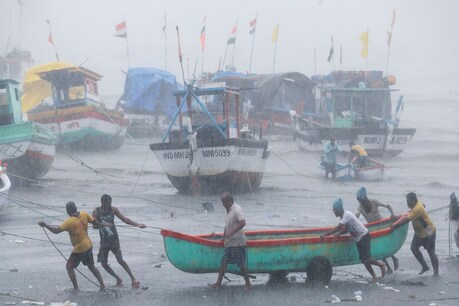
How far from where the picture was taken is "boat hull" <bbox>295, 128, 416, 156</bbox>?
29.7 meters

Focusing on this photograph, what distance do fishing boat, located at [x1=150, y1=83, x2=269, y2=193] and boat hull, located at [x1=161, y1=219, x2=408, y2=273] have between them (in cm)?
882

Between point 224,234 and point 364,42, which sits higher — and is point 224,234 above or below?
below

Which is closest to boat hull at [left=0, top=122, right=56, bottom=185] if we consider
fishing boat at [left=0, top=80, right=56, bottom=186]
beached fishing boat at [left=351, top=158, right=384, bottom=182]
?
fishing boat at [left=0, top=80, right=56, bottom=186]

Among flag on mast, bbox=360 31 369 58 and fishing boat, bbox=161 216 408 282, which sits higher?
flag on mast, bbox=360 31 369 58

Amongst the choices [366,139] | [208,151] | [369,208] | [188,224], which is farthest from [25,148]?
[366,139]

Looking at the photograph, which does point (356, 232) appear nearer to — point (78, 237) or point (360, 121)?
point (78, 237)

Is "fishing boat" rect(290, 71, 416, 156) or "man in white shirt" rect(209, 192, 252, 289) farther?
"fishing boat" rect(290, 71, 416, 156)

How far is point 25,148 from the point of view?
2052 centimetres

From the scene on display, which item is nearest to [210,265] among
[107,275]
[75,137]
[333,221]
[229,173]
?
[107,275]

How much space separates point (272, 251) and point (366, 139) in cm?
2140

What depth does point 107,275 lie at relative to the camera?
10.0m

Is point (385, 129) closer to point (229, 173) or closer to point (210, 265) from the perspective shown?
point (229, 173)

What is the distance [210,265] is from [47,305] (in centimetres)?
206

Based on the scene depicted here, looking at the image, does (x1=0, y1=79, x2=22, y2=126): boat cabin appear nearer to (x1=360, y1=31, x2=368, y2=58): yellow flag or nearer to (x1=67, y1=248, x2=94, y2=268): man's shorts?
(x1=67, y1=248, x2=94, y2=268): man's shorts
